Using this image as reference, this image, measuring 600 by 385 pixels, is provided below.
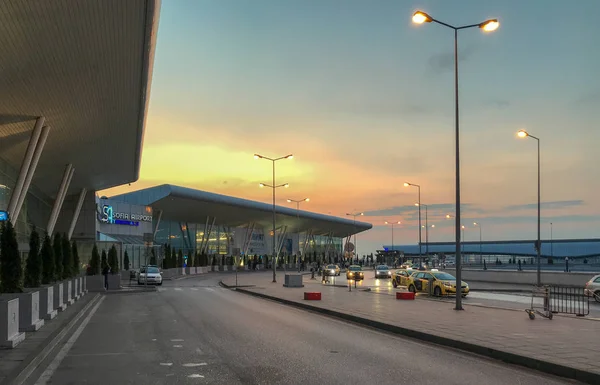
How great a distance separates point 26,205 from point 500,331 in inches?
1574

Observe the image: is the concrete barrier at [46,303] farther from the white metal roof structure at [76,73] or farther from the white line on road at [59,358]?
the white metal roof structure at [76,73]

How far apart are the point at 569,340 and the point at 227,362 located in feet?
24.1

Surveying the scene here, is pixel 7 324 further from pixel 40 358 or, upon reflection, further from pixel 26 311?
pixel 26 311

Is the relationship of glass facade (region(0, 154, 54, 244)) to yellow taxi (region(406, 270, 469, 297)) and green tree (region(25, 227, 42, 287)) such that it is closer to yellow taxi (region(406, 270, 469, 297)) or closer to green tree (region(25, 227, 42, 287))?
green tree (region(25, 227, 42, 287))

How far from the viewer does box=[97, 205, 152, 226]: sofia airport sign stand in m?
61.1

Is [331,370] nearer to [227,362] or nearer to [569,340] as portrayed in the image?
[227,362]

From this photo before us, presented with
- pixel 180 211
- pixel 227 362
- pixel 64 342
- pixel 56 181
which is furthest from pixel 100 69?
pixel 180 211

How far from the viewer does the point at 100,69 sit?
22.0m

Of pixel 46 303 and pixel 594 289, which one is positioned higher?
pixel 46 303

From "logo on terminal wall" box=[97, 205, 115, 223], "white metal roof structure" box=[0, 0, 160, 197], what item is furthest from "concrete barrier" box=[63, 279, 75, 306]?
"logo on terminal wall" box=[97, 205, 115, 223]

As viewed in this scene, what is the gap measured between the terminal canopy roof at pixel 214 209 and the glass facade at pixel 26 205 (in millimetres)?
15225

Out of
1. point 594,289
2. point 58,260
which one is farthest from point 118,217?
point 594,289

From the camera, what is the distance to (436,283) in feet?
98.0

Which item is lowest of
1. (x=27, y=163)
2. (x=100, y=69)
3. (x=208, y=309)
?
(x=208, y=309)
